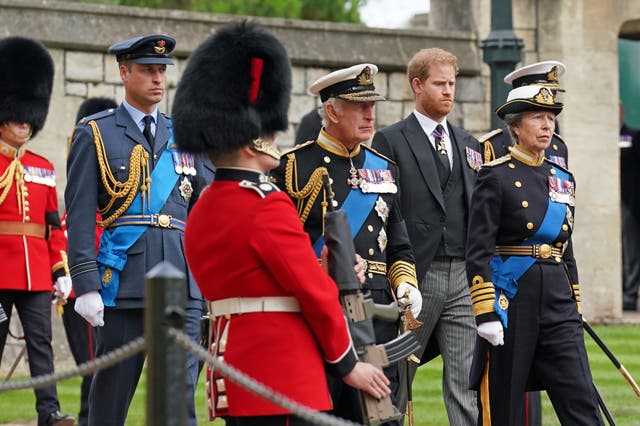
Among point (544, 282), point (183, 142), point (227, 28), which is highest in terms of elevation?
point (227, 28)

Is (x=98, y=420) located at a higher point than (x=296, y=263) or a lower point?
lower

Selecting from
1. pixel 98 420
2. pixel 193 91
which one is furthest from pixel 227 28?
pixel 98 420

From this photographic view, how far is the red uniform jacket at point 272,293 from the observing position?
531 centimetres

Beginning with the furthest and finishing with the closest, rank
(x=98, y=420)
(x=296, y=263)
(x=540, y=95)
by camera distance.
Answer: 1. (x=540, y=95)
2. (x=98, y=420)
3. (x=296, y=263)

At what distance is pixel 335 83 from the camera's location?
7348mm

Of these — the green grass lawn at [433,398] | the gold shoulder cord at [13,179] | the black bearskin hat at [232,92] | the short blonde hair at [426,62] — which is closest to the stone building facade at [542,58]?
the green grass lawn at [433,398]

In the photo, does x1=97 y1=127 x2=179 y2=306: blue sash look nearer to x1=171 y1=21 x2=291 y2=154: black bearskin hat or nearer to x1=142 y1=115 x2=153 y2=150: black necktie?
x1=142 y1=115 x2=153 y2=150: black necktie

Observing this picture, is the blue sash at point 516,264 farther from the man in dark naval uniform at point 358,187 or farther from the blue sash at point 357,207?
the blue sash at point 357,207

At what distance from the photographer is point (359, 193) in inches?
285

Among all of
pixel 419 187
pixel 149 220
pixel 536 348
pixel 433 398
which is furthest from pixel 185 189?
pixel 433 398

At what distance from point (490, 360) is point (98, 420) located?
5.92 ft

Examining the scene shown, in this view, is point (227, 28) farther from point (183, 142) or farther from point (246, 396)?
point (246, 396)

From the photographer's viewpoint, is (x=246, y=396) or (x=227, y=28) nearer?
(x=246, y=396)

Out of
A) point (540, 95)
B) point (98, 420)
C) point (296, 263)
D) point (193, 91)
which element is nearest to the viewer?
point (296, 263)
